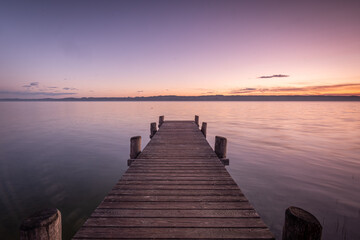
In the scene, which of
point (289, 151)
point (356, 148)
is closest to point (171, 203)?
point (289, 151)

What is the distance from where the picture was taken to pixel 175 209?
131 inches

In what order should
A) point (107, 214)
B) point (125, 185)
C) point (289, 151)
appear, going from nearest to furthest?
point (107, 214)
point (125, 185)
point (289, 151)

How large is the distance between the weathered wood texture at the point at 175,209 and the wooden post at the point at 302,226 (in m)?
0.67

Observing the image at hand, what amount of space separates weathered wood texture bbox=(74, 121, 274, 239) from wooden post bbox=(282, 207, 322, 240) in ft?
2.20

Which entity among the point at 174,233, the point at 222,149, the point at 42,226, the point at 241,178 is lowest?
the point at 241,178

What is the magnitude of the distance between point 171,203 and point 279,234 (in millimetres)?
4181

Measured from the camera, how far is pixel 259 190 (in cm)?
801

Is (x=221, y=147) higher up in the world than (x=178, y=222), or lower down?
higher up

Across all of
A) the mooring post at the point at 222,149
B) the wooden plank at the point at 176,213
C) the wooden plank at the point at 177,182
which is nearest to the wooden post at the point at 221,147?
the mooring post at the point at 222,149

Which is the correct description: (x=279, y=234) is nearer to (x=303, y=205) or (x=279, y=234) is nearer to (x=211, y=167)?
(x=303, y=205)

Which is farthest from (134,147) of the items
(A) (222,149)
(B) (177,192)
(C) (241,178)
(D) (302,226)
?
(C) (241,178)

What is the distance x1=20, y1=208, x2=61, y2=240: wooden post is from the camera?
74.6 inches

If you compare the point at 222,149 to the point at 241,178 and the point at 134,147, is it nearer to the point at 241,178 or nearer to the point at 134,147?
the point at 134,147

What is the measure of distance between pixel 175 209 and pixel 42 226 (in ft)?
6.69
